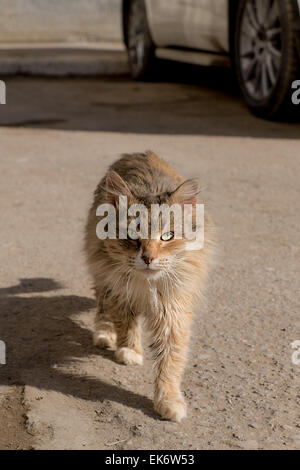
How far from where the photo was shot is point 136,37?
10539mm

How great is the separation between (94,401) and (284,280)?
5.12 feet

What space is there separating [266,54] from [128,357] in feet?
15.8

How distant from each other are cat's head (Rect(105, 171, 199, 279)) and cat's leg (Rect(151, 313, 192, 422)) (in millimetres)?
259

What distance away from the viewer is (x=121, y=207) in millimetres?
3250

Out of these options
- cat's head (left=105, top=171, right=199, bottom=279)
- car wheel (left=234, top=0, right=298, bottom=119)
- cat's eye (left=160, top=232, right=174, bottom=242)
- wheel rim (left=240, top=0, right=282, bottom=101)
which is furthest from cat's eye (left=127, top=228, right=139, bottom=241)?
wheel rim (left=240, top=0, right=282, bottom=101)

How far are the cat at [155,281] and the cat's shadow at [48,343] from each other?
0.15m

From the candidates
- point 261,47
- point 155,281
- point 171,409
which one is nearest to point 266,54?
point 261,47

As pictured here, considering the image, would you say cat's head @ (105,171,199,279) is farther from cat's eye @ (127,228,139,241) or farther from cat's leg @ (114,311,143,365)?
cat's leg @ (114,311,143,365)

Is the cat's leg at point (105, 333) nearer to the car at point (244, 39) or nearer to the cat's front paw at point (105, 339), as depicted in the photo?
the cat's front paw at point (105, 339)

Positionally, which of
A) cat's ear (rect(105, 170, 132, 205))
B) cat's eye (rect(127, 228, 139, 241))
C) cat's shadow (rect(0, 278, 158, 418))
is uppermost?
cat's ear (rect(105, 170, 132, 205))

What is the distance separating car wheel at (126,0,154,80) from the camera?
1012 centimetres

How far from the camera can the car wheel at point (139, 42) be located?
10117 millimetres
